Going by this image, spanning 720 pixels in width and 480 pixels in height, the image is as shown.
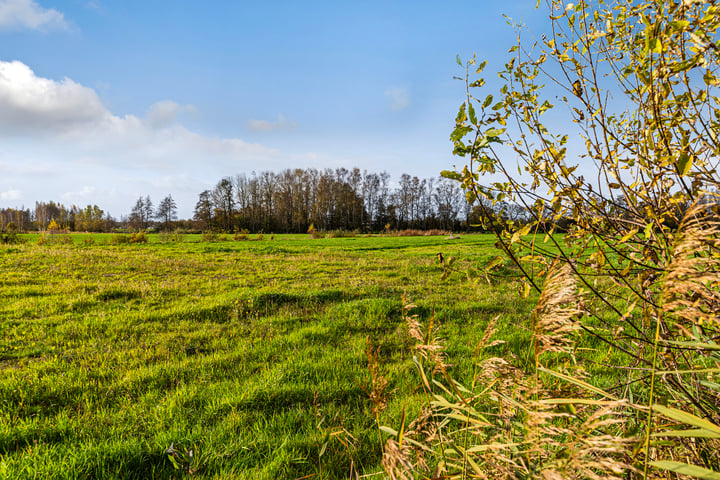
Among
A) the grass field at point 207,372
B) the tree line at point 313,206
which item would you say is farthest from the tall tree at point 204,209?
the grass field at point 207,372

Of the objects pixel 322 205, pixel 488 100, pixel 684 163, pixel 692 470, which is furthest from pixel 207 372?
pixel 322 205

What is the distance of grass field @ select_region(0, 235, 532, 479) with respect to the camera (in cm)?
275

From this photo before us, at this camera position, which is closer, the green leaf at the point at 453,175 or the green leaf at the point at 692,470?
the green leaf at the point at 692,470

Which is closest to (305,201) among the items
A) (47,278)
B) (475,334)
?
(47,278)

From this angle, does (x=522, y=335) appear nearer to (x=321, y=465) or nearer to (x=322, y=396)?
(x=322, y=396)

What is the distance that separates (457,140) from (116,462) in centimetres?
349

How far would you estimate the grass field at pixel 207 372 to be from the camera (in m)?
2.75

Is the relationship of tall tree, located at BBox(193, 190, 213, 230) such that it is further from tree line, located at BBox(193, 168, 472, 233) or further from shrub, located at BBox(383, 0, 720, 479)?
shrub, located at BBox(383, 0, 720, 479)

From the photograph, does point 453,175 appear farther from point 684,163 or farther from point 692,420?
point 692,420

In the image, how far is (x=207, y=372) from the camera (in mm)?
4285

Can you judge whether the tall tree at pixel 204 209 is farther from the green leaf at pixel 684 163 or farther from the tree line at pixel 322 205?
the green leaf at pixel 684 163

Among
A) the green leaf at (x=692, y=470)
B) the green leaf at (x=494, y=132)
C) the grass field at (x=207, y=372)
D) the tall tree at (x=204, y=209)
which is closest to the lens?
the green leaf at (x=692, y=470)

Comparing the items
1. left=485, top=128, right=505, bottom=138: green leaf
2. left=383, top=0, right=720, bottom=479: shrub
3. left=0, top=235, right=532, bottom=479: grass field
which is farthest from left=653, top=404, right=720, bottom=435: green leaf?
left=485, top=128, right=505, bottom=138: green leaf

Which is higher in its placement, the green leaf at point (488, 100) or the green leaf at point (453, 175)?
the green leaf at point (488, 100)
